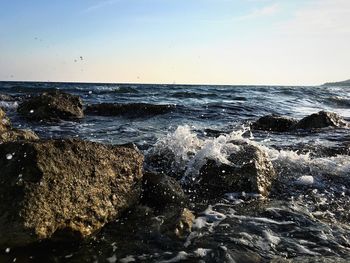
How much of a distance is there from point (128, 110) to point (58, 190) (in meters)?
12.0

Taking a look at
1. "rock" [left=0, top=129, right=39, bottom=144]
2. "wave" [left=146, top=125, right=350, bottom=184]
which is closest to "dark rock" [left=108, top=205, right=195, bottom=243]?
"wave" [left=146, top=125, right=350, bottom=184]

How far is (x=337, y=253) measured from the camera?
377 centimetres

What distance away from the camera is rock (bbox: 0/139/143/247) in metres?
3.60

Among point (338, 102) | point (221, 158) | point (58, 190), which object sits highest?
point (58, 190)

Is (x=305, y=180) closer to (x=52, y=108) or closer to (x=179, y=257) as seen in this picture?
(x=179, y=257)

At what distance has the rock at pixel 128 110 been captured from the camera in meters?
15.4

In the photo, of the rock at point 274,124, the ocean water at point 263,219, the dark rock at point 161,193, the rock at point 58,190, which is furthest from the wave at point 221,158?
the rock at point 274,124

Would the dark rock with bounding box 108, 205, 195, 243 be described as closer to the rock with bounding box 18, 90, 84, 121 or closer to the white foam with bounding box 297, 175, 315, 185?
the white foam with bounding box 297, 175, 315, 185

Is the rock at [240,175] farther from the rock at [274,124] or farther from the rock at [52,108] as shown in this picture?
the rock at [52,108]

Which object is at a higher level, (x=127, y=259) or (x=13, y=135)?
(x=13, y=135)

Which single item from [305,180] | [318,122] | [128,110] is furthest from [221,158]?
[128,110]

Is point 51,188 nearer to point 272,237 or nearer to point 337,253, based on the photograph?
point 272,237

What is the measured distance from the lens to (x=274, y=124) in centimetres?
1188

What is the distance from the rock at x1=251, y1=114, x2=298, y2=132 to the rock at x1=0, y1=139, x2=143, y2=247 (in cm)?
775
